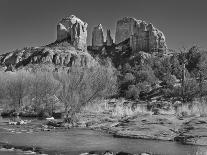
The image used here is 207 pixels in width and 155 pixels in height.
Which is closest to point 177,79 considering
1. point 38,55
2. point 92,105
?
point 92,105

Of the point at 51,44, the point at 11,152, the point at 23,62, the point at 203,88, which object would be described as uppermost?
the point at 51,44

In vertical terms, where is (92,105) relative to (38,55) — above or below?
below

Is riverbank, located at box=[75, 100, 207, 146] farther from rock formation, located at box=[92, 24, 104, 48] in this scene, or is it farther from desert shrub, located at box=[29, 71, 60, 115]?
rock formation, located at box=[92, 24, 104, 48]

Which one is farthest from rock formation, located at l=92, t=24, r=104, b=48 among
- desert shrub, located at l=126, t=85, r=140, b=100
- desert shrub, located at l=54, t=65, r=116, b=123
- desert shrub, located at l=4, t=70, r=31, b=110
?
desert shrub, located at l=54, t=65, r=116, b=123

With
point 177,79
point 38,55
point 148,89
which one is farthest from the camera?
point 38,55

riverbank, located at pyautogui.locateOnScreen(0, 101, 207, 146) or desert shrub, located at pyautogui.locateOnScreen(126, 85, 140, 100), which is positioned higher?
desert shrub, located at pyautogui.locateOnScreen(126, 85, 140, 100)

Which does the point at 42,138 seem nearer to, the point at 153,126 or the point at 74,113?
the point at 153,126

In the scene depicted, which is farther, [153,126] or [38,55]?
[38,55]

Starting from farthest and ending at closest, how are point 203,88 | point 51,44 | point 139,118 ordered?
point 51,44
point 203,88
point 139,118

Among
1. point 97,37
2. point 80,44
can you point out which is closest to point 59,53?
point 80,44

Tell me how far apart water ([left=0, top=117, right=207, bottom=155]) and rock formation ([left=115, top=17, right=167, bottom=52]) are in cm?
10974

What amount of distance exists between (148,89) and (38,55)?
276 feet

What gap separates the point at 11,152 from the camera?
651 inches

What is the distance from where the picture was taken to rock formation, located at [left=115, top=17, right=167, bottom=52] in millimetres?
133625
